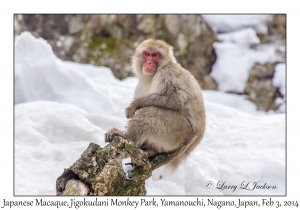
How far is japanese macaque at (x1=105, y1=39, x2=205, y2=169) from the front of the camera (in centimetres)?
471


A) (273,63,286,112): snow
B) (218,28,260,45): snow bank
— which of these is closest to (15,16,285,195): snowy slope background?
(273,63,286,112): snow

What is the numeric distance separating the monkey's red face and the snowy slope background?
1392 mm

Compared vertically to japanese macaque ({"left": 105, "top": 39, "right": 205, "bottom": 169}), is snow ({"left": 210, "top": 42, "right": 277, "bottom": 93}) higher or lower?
higher

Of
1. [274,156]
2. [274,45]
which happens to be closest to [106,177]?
[274,156]

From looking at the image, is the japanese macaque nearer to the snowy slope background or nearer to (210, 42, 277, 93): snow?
the snowy slope background

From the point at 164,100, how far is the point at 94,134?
1696mm

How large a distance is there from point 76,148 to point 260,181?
2691 mm

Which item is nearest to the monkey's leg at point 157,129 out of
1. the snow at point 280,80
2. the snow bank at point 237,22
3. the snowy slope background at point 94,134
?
the snowy slope background at point 94,134

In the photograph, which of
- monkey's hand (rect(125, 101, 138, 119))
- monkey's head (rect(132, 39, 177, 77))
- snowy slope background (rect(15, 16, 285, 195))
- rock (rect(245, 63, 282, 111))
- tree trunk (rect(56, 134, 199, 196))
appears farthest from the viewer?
rock (rect(245, 63, 282, 111))

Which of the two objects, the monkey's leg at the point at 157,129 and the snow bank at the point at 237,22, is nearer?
the monkey's leg at the point at 157,129

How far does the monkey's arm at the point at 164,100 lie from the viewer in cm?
487

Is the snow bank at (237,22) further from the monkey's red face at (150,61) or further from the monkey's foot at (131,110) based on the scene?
the monkey's foot at (131,110)

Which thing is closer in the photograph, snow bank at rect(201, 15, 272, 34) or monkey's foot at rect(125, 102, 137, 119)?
monkey's foot at rect(125, 102, 137, 119)

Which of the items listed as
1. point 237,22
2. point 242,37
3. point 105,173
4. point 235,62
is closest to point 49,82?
point 105,173
